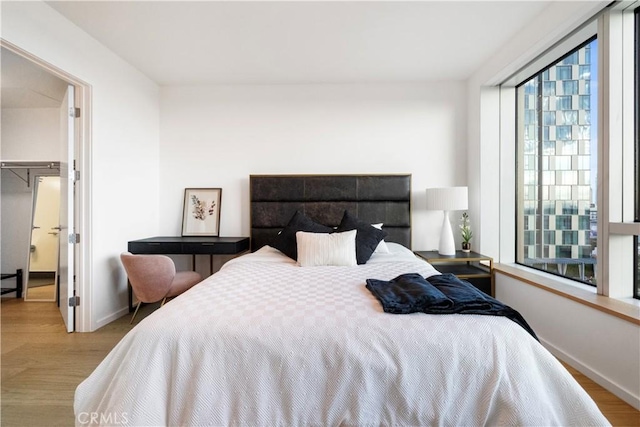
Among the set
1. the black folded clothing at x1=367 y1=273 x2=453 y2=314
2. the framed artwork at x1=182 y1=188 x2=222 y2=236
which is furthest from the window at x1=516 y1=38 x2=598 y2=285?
the framed artwork at x1=182 y1=188 x2=222 y2=236

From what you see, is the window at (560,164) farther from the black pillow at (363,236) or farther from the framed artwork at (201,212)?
the framed artwork at (201,212)

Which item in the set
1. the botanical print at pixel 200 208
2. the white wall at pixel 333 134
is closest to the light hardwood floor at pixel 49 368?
the botanical print at pixel 200 208

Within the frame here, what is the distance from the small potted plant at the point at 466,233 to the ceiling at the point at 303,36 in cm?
174

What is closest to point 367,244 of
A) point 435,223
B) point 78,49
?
point 435,223

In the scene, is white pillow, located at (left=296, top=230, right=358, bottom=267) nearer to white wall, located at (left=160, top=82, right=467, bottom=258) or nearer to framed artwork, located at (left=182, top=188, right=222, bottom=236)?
white wall, located at (left=160, top=82, right=467, bottom=258)

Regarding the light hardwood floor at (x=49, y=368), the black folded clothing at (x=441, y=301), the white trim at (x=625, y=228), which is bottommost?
the light hardwood floor at (x=49, y=368)

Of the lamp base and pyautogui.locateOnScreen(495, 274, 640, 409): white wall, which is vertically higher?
the lamp base

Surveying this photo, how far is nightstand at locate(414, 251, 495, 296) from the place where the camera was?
10.1 feet

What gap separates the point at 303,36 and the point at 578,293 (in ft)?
10.1

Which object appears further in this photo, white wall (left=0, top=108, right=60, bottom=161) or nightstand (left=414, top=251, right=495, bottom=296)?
white wall (left=0, top=108, right=60, bottom=161)

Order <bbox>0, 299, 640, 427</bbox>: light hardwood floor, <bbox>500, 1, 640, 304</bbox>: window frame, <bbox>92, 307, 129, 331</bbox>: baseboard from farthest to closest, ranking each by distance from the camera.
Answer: <bbox>92, 307, 129, 331</bbox>: baseboard
<bbox>500, 1, 640, 304</bbox>: window frame
<bbox>0, 299, 640, 427</bbox>: light hardwood floor

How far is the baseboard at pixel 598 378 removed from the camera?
175 cm

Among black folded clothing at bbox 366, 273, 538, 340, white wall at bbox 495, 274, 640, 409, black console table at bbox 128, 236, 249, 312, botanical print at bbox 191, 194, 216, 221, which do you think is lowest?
white wall at bbox 495, 274, 640, 409

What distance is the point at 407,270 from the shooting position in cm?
229
